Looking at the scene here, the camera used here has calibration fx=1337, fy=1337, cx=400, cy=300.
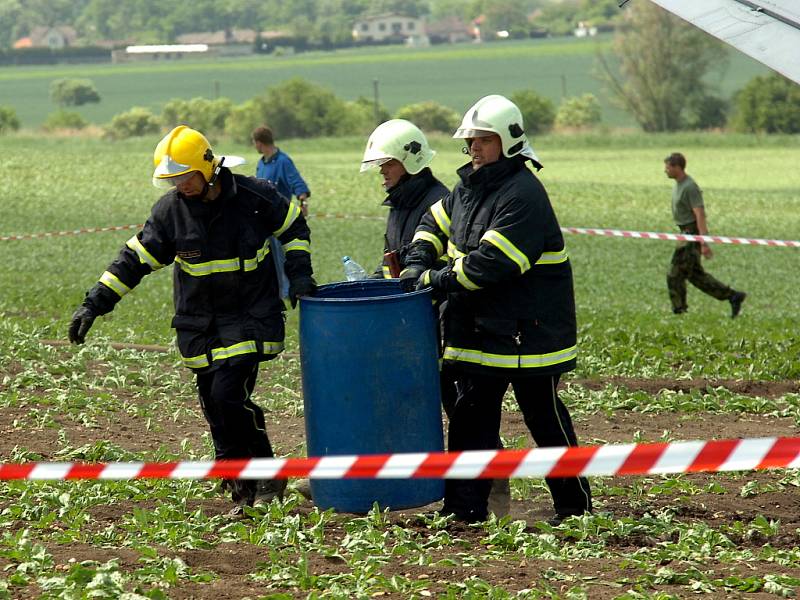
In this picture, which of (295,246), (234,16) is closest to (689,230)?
(295,246)

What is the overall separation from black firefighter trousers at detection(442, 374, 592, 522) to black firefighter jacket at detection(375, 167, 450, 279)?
1.01m

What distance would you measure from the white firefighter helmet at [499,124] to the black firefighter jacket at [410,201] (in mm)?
859

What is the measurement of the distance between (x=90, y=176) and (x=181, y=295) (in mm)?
29768

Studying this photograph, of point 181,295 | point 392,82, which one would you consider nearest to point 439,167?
point 181,295

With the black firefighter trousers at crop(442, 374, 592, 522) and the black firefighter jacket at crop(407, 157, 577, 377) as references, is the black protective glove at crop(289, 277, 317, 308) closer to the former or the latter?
the black firefighter jacket at crop(407, 157, 577, 377)

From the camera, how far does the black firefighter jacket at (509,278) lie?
599 cm

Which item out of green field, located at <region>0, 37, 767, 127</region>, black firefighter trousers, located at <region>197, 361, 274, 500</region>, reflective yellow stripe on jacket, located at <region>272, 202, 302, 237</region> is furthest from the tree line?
black firefighter trousers, located at <region>197, 361, 274, 500</region>

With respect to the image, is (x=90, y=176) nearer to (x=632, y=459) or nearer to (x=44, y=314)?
(x=44, y=314)

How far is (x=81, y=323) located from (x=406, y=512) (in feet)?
6.19

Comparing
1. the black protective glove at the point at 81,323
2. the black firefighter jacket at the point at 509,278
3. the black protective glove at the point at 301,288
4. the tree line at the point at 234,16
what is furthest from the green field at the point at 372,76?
the black firefighter jacket at the point at 509,278

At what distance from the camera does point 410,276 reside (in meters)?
6.39

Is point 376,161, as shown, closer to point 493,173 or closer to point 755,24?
point 493,173

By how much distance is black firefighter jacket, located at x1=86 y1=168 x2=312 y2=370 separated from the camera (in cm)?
662

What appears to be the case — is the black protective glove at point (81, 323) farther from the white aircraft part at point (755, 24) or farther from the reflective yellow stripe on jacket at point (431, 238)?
the white aircraft part at point (755, 24)
